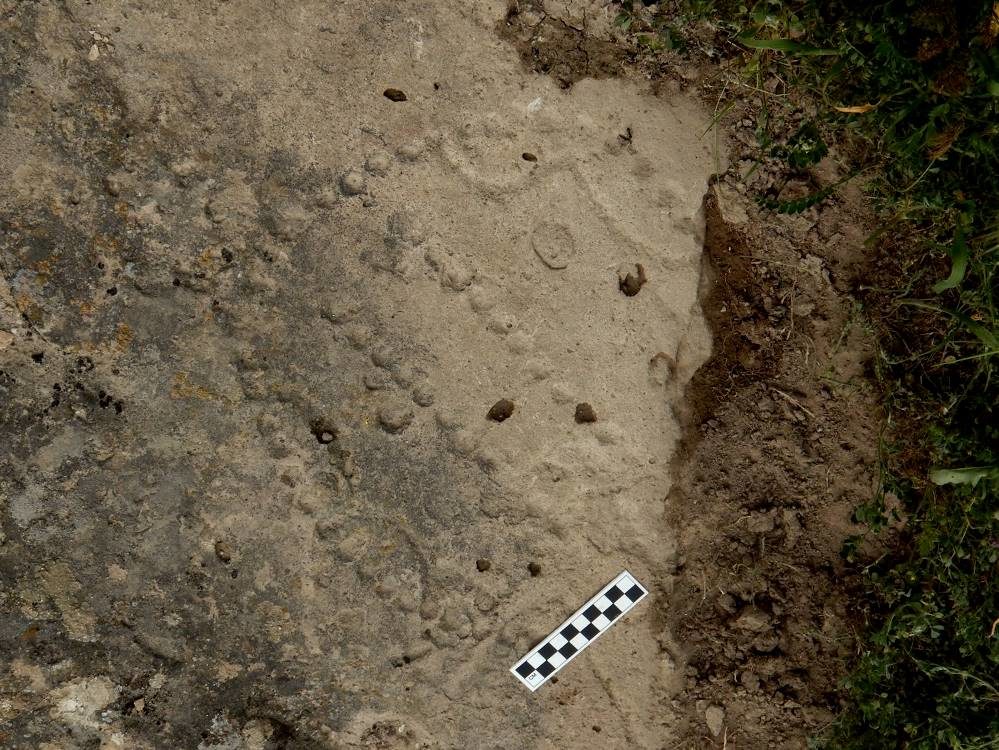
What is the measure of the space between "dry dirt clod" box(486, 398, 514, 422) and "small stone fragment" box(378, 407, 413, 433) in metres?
0.23

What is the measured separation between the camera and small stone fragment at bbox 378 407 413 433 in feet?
6.92

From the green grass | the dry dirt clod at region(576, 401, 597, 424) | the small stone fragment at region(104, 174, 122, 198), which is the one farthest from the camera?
the dry dirt clod at region(576, 401, 597, 424)

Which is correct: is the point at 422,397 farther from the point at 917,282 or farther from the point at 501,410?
the point at 917,282

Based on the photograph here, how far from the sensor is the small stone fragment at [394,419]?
2109 millimetres

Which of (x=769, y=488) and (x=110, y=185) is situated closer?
(x=110, y=185)

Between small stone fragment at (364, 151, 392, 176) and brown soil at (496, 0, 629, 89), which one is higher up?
brown soil at (496, 0, 629, 89)

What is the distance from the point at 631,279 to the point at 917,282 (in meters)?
0.84

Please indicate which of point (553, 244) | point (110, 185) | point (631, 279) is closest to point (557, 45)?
point (553, 244)

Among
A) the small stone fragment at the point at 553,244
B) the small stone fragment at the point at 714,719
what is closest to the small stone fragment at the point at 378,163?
the small stone fragment at the point at 553,244

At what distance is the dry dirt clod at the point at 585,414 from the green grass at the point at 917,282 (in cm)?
79

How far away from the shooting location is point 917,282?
2201 mm

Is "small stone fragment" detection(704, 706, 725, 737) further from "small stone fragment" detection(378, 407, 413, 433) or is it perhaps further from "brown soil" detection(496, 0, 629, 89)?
"brown soil" detection(496, 0, 629, 89)

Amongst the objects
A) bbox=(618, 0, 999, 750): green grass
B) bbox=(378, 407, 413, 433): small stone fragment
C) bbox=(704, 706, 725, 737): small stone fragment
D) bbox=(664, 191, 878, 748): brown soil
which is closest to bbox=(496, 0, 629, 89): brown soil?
bbox=(618, 0, 999, 750): green grass

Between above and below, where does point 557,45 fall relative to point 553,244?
above
